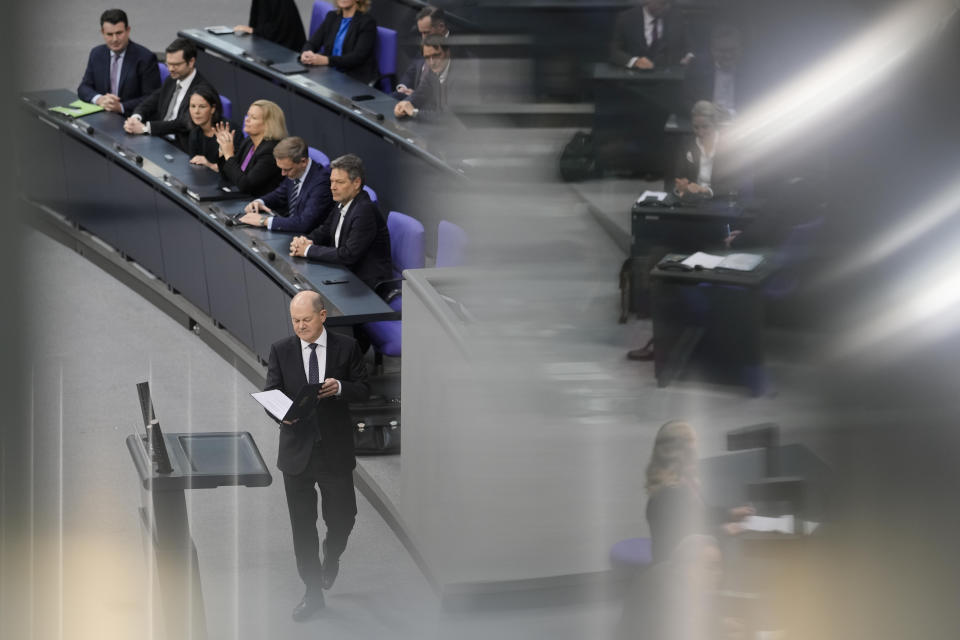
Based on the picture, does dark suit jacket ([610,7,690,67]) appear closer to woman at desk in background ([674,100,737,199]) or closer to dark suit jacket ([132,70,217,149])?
woman at desk in background ([674,100,737,199])

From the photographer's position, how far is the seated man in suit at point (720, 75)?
0.86 metres

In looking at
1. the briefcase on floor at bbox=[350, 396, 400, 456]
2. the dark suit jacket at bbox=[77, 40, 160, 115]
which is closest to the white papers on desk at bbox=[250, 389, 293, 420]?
the briefcase on floor at bbox=[350, 396, 400, 456]

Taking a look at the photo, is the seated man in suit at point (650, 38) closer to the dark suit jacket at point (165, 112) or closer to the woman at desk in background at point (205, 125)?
the woman at desk in background at point (205, 125)

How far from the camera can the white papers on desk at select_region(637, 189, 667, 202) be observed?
0.87m

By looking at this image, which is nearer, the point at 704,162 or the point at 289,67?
the point at 704,162

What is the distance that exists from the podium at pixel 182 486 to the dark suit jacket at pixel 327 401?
603 millimetres

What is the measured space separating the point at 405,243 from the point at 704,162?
169 inches

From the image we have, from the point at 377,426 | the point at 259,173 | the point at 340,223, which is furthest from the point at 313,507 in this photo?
the point at 259,173

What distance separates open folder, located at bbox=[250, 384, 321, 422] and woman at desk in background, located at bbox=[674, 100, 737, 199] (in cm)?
280

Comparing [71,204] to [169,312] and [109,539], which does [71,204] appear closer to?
[169,312]

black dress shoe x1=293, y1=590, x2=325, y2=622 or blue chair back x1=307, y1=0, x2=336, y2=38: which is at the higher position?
blue chair back x1=307, y1=0, x2=336, y2=38

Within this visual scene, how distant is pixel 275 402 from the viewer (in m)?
3.71

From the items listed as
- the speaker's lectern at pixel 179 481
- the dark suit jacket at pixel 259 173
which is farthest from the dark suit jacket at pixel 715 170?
the dark suit jacket at pixel 259 173

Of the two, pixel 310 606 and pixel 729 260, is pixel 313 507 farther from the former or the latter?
pixel 729 260
